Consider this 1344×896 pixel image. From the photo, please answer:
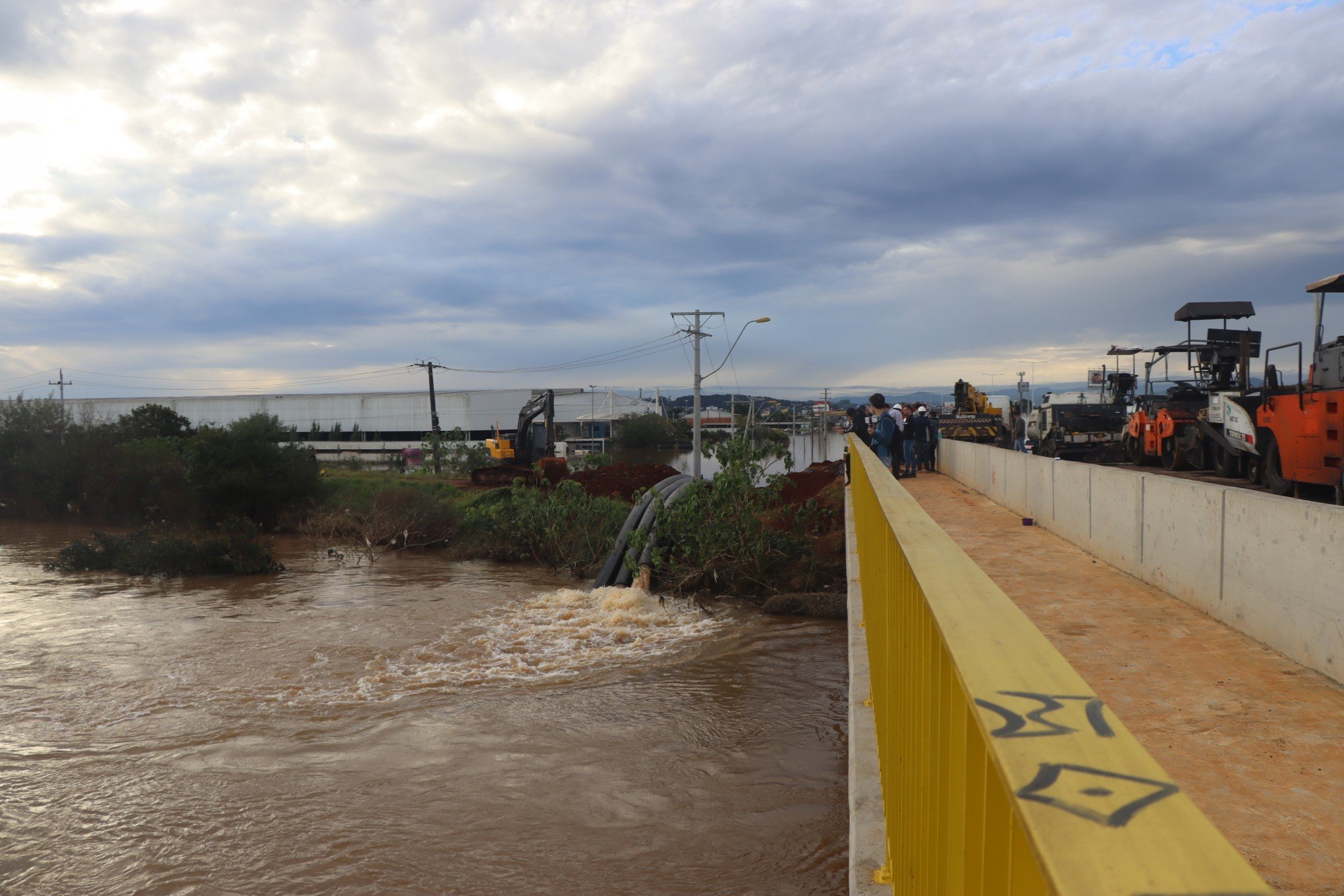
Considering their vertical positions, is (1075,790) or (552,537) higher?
(1075,790)

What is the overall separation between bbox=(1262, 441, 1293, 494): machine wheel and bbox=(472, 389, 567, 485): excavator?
2857 cm

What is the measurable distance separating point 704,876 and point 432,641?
28.9ft

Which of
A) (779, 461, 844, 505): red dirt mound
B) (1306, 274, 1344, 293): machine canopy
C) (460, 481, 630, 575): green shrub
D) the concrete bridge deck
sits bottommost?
(460, 481, 630, 575): green shrub

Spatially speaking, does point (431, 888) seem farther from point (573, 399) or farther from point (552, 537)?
point (573, 399)

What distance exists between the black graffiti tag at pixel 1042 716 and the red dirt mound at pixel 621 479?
27175 mm

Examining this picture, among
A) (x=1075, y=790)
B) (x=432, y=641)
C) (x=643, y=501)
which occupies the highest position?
(x=1075, y=790)

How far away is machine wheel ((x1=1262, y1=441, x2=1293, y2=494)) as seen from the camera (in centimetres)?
1530

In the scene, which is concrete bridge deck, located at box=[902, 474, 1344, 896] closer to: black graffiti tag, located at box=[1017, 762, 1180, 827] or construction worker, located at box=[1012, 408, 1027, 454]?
black graffiti tag, located at box=[1017, 762, 1180, 827]

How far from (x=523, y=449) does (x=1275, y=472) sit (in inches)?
1326

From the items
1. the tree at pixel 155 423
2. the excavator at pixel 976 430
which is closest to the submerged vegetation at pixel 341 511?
the tree at pixel 155 423

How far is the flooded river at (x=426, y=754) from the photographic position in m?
7.00

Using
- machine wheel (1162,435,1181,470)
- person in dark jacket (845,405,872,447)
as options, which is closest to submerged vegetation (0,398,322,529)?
person in dark jacket (845,405,872,447)

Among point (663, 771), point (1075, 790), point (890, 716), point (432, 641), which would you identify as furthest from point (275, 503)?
point (1075, 790)

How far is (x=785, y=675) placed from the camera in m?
12.1
